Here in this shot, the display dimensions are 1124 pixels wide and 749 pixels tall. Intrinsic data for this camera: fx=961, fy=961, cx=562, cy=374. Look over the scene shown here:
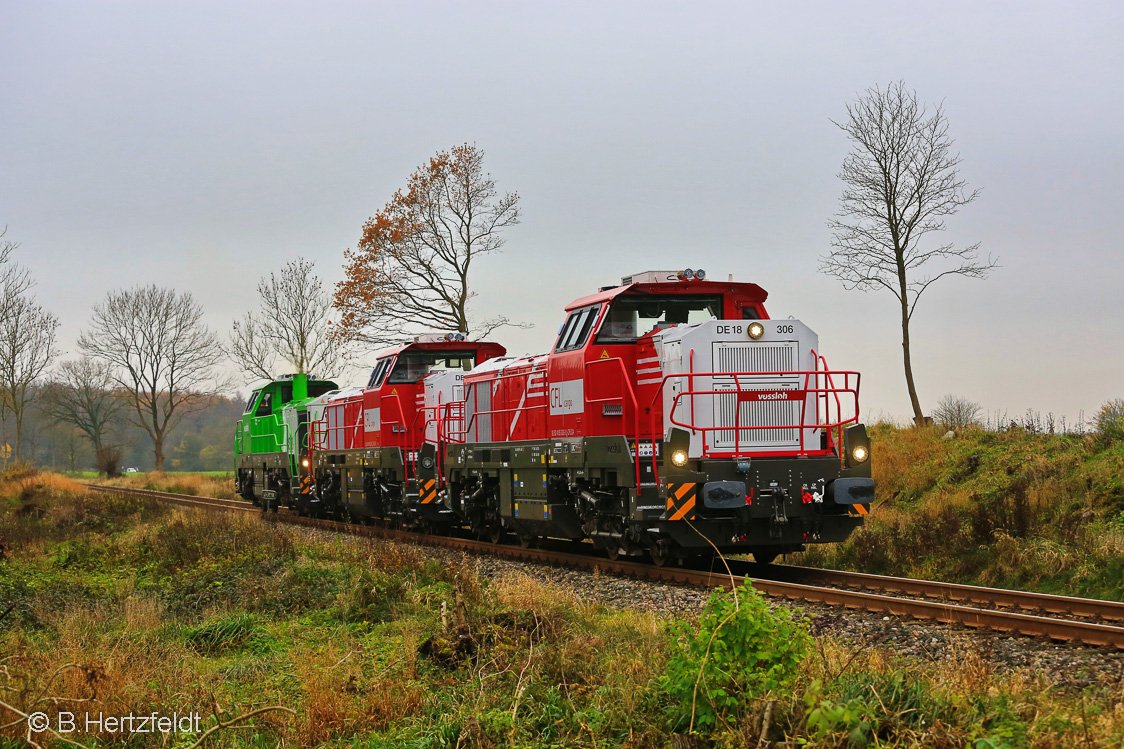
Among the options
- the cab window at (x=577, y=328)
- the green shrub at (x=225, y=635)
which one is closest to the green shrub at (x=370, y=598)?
the green shrub at (x=225, y=635)

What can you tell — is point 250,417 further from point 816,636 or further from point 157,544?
point 816,636

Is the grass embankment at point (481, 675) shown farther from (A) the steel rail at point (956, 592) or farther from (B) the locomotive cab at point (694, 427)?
(A) the steel rail at point (956, 592)

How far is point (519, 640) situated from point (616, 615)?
1.88 meters

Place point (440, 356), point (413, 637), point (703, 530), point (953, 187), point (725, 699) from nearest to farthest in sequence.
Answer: point (725, 699)
point (413, 637)
point (703, 530)
point (440, 356)
point (953, 187)

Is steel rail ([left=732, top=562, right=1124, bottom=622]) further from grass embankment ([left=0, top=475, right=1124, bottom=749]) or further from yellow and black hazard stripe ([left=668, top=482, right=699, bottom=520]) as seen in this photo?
grass embankment ([left=0, top=475, right=1124, bottom=749])

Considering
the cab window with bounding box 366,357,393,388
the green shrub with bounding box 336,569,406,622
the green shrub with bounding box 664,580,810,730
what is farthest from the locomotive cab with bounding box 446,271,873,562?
the cab window with bounding box 366,357,393,388

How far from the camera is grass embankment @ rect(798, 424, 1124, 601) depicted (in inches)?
448

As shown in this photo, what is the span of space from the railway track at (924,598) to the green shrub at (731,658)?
49 cm

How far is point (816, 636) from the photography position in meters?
8.05

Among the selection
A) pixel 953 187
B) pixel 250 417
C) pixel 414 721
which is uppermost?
pixel 953 187

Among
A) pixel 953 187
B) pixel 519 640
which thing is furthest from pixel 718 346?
pixel 953 187

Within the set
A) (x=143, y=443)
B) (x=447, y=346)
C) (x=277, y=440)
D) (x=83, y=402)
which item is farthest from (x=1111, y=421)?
(x=143, y=443)

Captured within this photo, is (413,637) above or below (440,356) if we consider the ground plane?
below

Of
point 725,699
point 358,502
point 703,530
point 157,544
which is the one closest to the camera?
point 725,699
